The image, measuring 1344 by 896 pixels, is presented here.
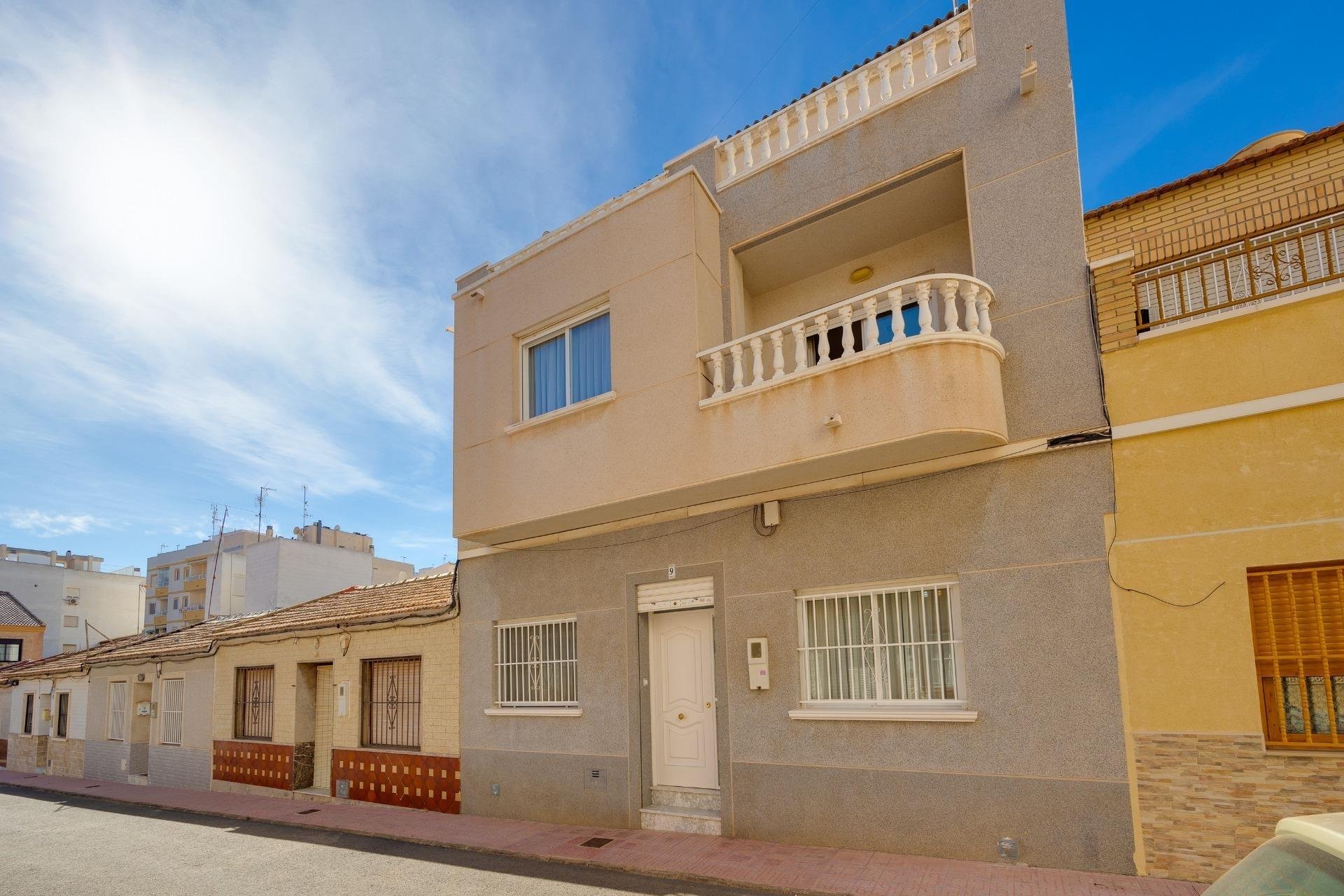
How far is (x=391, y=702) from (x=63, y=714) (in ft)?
44.9

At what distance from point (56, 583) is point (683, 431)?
207ft

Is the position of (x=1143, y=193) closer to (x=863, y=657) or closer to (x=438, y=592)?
(x=863, y=657)

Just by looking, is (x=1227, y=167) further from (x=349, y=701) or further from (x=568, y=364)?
(x=349, y=701)

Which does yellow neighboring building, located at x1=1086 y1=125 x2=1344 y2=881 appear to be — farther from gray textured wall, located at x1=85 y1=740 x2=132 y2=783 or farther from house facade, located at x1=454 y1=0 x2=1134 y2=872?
gray textured wall, located at x1=85 y1=740 x2=132 y2=783

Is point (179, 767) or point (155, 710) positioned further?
point (155, 710)

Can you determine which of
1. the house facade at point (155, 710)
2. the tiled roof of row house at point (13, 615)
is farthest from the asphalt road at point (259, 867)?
the tiled roof of row house at point (13, 615)

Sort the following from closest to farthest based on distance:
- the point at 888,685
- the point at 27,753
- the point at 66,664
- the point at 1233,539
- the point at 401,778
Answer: the point at 1233,539, the point at 888,685, the point at 401,778, the point at 66,664, the point at 27,753

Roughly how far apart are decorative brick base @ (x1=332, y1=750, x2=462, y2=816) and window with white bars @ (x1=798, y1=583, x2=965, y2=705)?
5735 millimetres

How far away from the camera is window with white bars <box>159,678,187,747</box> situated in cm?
1650

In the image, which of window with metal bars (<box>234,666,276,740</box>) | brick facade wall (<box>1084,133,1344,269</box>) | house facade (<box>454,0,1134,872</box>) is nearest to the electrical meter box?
house facade (<box>454,0,1134,872</box>)

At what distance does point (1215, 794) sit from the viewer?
5922 mm

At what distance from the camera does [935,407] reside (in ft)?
22.1

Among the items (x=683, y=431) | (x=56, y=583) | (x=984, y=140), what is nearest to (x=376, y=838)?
(x=683, y=431)

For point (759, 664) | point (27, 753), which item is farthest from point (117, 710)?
point (759, 664)
